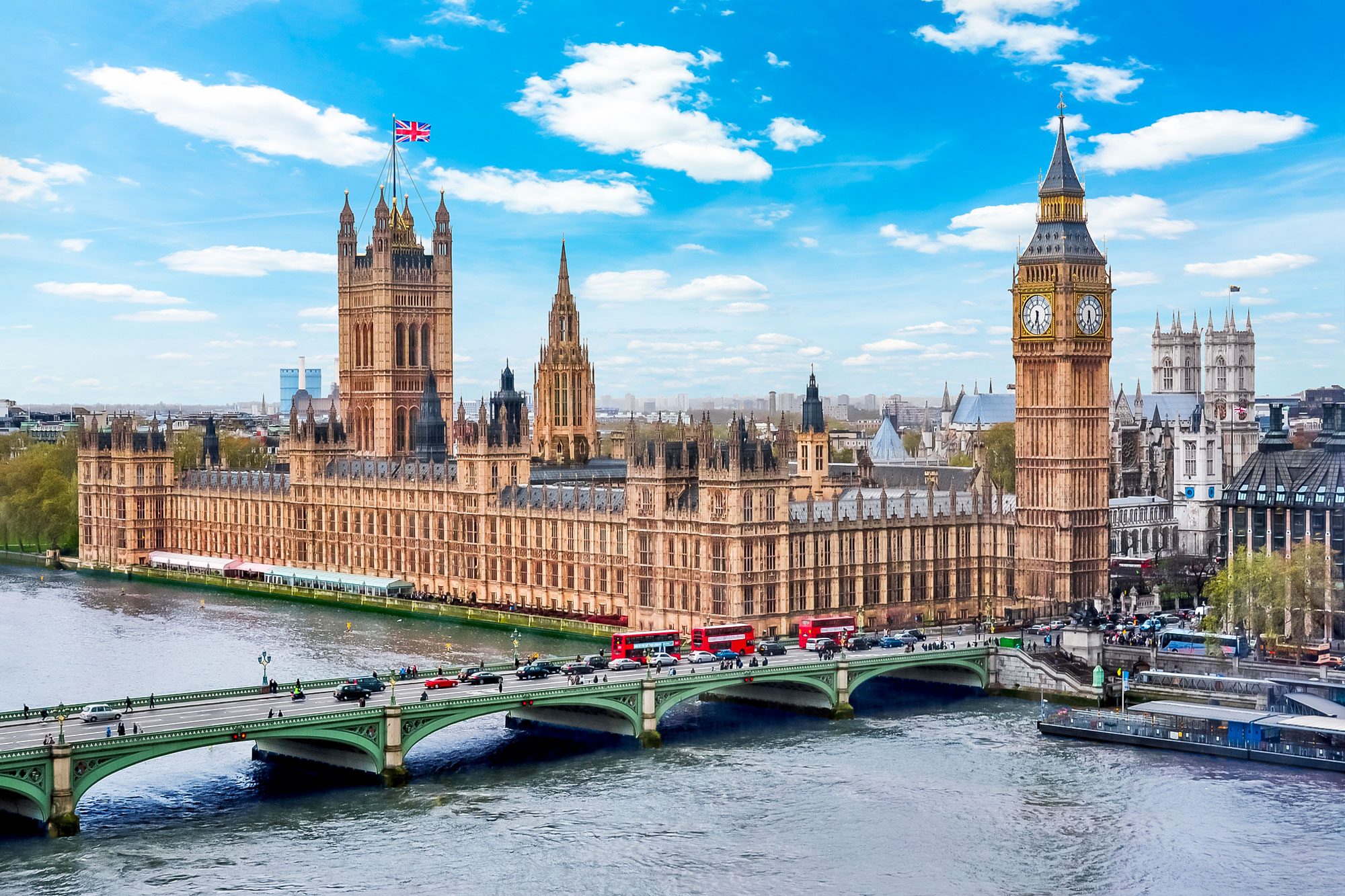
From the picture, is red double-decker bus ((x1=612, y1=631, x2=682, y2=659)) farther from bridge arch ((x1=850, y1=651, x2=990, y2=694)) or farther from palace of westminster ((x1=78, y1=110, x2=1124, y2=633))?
bridge arch ((x1=850, y1=651, x2=990, y2=694))

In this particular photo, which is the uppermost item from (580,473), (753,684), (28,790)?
(580,473)

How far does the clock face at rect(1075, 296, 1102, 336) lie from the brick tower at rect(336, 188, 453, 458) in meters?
87.0

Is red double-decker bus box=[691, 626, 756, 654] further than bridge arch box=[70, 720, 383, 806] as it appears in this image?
Yes

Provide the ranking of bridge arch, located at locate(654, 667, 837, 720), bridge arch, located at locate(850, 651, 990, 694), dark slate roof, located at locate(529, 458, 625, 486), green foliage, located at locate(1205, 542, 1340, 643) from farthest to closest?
dark slate roof, located at locate(529, 458, 625, 486) < green foliage, located at locate(1205, 542, 1340, 643) < bridge arch, located at locate(850, 651, 990, 694) < bridge arch, located at locate(654, 667, 837, 720)

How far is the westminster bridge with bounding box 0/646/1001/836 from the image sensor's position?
7150 centimetres

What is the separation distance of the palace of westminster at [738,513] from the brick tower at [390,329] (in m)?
21.3

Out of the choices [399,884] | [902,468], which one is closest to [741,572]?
[399,884]

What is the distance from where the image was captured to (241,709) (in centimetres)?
8206

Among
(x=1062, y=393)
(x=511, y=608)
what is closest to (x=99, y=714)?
(x=511, y=608)

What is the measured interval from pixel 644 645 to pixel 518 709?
15474mm

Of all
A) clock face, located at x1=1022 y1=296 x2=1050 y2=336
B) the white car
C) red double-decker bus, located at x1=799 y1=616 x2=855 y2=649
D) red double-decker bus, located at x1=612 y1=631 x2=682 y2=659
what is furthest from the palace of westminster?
the white car

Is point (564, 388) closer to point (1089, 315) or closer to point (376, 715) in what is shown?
point (1089, 315)

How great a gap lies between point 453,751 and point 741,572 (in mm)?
30356

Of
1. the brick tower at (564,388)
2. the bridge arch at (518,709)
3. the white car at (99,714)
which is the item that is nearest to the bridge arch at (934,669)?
the bridge arch at (518,709)
